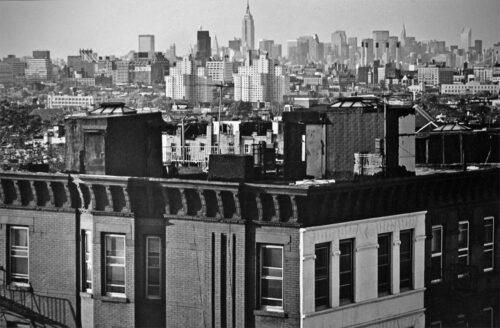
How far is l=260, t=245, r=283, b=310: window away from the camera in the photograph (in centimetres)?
1348

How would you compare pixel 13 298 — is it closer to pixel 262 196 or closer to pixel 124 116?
pixel 124 116

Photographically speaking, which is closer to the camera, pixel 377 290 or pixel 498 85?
pixel 377 290

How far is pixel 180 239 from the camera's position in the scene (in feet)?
46.5

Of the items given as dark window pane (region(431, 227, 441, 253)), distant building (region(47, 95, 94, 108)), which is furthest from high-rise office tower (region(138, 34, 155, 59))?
distant building (region(47, 95, 94, 108))

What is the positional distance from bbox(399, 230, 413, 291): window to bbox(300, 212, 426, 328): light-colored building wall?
2.1 inches

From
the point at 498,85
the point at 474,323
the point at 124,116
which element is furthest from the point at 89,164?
the point at 498,85

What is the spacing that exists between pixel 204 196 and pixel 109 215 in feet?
5.47

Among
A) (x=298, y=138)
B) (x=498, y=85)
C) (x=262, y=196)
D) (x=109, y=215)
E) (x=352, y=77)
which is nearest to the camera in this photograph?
(x=262, y=196)

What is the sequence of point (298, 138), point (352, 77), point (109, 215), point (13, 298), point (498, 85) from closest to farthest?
point (109, 215)
point (13, 298)
point (298, 138)
point (498, 85)
point (352, 77)

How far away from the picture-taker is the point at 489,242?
16.8m

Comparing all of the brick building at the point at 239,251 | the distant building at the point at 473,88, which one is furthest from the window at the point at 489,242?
the distant building at the point at 473,88

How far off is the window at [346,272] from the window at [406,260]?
4.14 feet

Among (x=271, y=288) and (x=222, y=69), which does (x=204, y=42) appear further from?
(x=222, y=69)

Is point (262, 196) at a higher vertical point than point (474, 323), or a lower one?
higher
